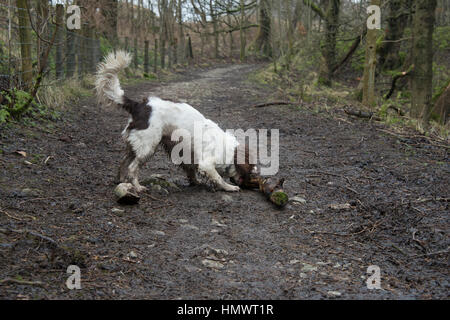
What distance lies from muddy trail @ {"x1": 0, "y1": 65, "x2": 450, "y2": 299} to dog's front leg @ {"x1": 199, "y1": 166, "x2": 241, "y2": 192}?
0.14 metres

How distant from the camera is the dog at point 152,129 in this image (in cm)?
518

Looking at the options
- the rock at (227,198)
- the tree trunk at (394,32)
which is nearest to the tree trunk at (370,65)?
the tree trunk at (394,32)

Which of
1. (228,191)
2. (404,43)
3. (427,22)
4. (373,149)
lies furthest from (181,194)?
(404,43)

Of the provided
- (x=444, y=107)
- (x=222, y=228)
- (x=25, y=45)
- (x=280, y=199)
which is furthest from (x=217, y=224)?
(x=444, y=107)

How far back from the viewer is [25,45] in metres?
7.72

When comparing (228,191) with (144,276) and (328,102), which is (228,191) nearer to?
(144,276)

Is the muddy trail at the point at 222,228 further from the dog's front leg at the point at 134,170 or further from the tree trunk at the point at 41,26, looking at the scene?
the tree trunk at the point at 41,26

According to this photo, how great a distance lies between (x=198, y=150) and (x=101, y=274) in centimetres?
A: 255

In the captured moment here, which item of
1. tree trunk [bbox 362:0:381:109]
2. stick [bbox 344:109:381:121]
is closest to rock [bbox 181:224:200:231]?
stick [bbox 344:109:381:121]

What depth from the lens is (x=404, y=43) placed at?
20.5 meters

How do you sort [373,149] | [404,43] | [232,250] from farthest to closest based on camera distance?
[404,43] < [373,149] < [232,250]

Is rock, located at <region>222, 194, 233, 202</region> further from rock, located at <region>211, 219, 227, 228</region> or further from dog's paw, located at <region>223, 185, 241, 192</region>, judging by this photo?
rock, located at <region>211, 219, 227, 228</region>

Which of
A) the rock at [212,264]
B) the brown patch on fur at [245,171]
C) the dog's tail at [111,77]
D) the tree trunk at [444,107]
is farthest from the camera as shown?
the tree trunk at [444,107]

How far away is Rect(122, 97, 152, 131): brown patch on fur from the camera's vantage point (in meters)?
5.16
